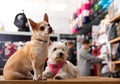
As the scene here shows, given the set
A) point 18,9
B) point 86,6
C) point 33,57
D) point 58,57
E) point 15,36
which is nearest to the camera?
point 33,57

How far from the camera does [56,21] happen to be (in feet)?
25.3

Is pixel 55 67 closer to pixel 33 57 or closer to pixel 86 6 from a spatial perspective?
pixel 33 57

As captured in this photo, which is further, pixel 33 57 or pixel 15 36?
pixel 15 36

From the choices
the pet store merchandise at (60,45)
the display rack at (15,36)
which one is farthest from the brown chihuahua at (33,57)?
the display rack at (15,36)

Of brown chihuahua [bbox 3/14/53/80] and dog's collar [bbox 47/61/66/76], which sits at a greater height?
brown chihuahua [bbox 3/14/53/80]

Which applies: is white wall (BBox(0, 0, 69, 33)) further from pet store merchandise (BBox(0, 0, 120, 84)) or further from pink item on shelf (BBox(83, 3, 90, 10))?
pink item on shelf (BBox(83, 3, 90, 10))

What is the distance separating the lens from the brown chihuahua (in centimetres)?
127

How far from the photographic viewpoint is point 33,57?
1.26 m

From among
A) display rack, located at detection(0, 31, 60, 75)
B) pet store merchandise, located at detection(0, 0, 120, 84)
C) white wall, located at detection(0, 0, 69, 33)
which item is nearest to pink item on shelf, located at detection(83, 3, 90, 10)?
pet store merchandise, located at detection(0, 0, 120, 84)

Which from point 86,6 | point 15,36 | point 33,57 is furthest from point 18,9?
point 33,57

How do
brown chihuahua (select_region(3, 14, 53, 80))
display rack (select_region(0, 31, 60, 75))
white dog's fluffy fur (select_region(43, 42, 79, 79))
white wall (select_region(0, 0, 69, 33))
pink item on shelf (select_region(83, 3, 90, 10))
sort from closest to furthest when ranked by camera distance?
brown chihuahua (select_region(3, 14, 53, 80)), white dog's fluffy fur (select_region(43, 42, 79, 79)), display rack (select_region(0, 31, 60, 75)), pink item on shelf (select_region(83, 3, 90, 10)), white wall (select_region(0, 0, 69, 33))

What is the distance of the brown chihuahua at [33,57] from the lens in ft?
4.17

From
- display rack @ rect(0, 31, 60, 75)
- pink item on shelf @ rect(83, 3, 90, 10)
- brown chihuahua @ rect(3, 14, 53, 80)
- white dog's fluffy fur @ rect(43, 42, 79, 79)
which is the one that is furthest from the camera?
pink item on shelf @ rect(83, 3, 90, 10)

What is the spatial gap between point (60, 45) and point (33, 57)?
58 centimetres
